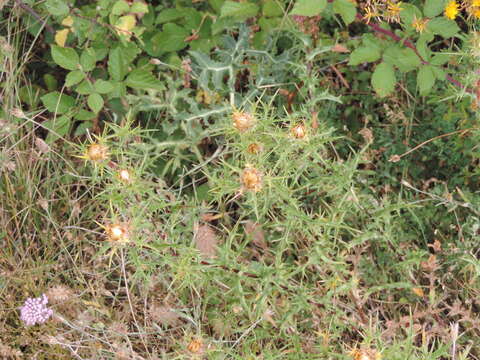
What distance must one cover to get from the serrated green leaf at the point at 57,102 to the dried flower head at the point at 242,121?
1067 millimetres

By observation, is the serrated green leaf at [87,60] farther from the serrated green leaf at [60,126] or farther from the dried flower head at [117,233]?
the dried flower head at [117,233]

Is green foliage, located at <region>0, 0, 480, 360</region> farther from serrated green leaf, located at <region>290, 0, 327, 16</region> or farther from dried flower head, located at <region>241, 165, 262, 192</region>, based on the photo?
dried flower head, located at <region>241, 165, 262, 192</region>

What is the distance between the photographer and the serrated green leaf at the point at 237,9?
209cm

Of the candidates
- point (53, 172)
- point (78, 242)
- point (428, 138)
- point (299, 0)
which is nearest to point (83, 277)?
point (78, 242)

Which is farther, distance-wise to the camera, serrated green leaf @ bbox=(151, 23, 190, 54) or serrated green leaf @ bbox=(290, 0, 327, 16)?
serrated green leaf @ bbox=(151, 23, 190, 54)

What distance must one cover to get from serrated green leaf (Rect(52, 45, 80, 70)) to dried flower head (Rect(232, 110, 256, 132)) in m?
0.99

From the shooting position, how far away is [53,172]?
95.1 inches

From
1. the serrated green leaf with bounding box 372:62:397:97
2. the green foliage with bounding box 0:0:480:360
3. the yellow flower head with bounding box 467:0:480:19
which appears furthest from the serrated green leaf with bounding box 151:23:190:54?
the yellow flower head with bounding box 467:0:480:19

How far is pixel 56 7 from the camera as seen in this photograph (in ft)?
7.18

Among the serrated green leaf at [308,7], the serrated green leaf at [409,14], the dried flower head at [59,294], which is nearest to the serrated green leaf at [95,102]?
the dried flower head at [59,294]

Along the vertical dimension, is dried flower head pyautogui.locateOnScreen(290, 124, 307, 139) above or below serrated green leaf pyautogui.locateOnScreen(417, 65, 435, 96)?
above

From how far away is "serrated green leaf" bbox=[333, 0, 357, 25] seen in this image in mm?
1969

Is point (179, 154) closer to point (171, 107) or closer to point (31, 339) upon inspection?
point (171, 107)

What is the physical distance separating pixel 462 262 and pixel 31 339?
1.59 m
